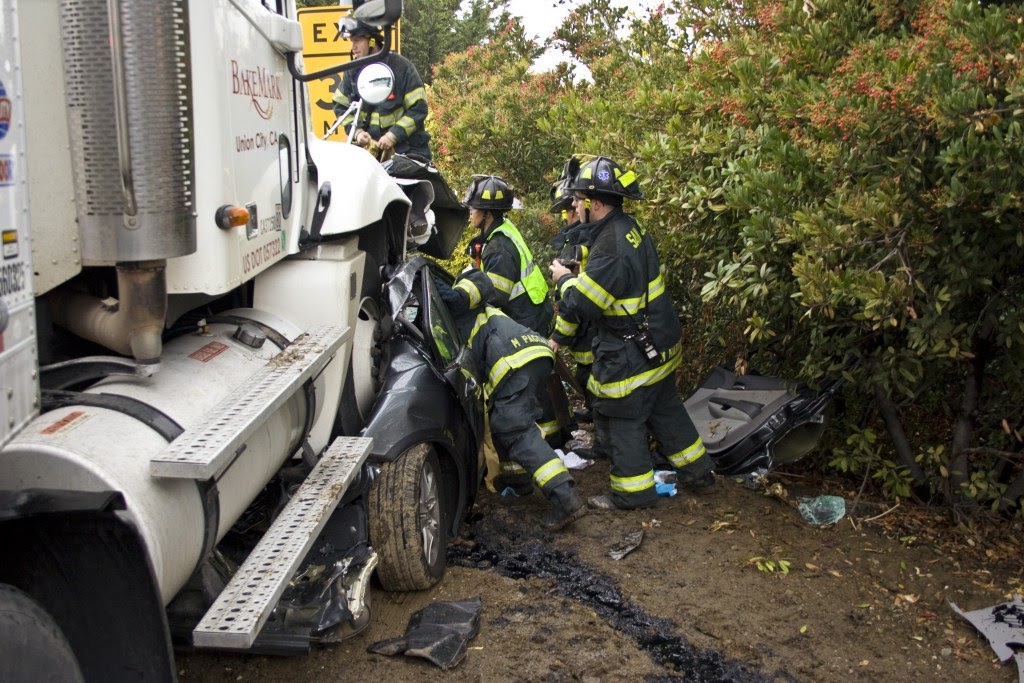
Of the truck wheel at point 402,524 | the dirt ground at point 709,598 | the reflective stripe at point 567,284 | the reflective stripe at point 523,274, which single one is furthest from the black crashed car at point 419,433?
the reflective stripe at point 523,274

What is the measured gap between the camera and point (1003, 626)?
403 centimetres

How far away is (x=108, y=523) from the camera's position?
227 centimetres

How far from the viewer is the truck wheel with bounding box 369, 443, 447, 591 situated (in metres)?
4.02

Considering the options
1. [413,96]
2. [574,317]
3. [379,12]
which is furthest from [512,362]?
[413,96]

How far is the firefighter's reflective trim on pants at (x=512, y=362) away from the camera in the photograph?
5.02m

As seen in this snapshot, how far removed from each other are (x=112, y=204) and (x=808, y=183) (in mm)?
3257

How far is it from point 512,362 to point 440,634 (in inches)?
62.9

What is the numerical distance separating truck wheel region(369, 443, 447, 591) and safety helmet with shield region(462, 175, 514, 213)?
263 cm

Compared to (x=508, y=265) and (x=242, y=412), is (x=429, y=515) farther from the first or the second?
(x=508, y=265)

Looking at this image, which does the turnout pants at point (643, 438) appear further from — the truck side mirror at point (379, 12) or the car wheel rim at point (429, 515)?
the truck side mirror at point (379, 12)

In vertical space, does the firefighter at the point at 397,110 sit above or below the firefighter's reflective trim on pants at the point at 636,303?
above

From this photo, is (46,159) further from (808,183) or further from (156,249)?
(808,183)

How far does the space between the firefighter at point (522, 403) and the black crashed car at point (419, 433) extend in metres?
0.11

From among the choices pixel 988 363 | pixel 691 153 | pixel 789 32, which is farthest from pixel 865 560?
pixel 789 32
